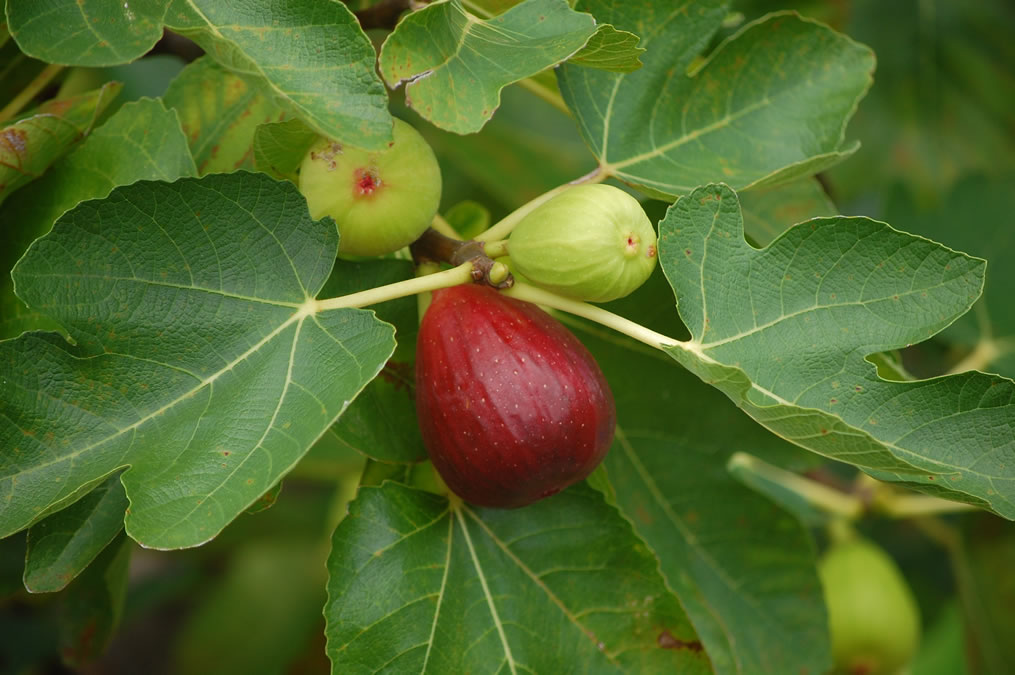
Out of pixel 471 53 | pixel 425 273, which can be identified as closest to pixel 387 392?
pixel 425 273

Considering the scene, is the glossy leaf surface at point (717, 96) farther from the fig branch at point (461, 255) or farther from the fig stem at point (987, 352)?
the fig stem at point (987, 352)

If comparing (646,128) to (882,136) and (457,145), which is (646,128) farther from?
(882,136)

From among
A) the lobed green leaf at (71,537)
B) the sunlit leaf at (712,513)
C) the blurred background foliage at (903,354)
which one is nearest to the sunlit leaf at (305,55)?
the lobed green leaf at (71,537)

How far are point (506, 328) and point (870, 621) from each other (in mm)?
1071

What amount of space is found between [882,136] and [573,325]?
1.26 metres

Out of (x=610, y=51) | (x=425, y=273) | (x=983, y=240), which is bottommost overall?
(x=983, y=240)

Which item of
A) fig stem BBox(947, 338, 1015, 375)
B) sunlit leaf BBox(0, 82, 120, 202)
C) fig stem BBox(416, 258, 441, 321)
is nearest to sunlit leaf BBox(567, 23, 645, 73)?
fig stem BBox(416, 258, 441, 321)

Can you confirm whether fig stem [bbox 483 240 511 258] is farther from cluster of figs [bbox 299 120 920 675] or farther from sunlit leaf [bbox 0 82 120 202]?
sunlit leaf [bbox 0 82 120 202]

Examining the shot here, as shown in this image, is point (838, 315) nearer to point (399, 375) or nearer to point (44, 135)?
point (399, 375)

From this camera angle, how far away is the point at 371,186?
2.88 ft

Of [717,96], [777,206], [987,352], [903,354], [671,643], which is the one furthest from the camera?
[903,354]

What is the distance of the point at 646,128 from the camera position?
108 cm

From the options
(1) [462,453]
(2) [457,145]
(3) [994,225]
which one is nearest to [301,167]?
(1) [462,453]

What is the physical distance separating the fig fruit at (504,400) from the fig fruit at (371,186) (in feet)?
0.28
